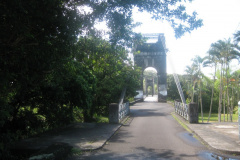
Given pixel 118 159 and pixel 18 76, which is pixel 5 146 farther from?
pixel 118 159

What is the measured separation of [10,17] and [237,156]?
7386mm

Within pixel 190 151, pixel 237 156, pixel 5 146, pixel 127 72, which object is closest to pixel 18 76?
pixel 5 146

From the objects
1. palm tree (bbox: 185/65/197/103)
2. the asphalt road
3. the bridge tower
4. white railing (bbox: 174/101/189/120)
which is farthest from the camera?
the bridge tower

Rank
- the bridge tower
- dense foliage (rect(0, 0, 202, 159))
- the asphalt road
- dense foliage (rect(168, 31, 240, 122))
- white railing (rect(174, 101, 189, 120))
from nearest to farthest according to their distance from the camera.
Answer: dense foliage (rect(0, 0, 202, 159)), the asphalt road, white railing (rect(174, 101, 189, 120)), dense foliage (rect(168, 31, 240, 122)), the bridge tower

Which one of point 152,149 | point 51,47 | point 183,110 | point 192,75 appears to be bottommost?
point 152,149

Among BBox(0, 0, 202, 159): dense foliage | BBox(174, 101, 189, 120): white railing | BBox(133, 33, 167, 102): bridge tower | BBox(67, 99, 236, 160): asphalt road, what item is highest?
BBox(133, 33, 167, 102): bridge tower

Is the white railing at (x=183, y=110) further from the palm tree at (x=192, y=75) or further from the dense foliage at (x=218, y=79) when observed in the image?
the palm tree at (x=192, y=75)

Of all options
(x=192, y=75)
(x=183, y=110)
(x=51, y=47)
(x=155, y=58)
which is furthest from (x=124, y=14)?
(x=155, y=58)

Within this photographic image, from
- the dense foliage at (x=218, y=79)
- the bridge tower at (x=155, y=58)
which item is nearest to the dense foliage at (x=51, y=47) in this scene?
the dense foliage at (x=218, y=79)

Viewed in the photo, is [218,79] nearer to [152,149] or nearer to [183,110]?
[183,110]

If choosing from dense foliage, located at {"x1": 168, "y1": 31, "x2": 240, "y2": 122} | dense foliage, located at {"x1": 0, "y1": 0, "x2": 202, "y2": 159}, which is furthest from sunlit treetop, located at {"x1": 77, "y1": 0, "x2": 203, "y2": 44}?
dense foliage, located at {"x1": 168, "y1": 31, "x2": 240, "y2": 122}

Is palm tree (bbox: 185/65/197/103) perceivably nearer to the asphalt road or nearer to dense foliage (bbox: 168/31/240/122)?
dense foliage (bbox: 168/31/240/122)

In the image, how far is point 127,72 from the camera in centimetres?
2138

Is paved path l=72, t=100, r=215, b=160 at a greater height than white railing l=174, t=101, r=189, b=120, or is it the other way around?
white railing l=174, t=101, r=189, b=120
